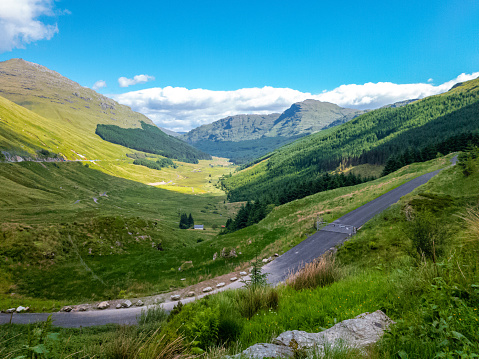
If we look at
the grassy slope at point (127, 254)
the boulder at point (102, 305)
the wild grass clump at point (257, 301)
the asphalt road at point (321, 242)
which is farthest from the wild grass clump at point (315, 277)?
the boulder at point (102, 305)

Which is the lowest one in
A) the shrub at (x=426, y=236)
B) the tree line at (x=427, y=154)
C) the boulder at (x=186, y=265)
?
the boulder at (x=186, y=265)

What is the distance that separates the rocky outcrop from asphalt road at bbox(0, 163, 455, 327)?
853cm

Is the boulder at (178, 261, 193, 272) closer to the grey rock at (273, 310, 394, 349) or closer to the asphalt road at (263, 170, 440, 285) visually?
the asphalt road at (263, 170, 440, 285)

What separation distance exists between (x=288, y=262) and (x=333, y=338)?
21568 millimetres

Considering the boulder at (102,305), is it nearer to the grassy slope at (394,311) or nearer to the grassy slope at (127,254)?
the grassy slope at (127,254)

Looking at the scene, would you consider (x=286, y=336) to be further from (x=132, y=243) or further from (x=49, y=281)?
(x=132, y=243)

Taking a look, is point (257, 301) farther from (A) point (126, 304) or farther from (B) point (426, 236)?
(A) point (126, 304)

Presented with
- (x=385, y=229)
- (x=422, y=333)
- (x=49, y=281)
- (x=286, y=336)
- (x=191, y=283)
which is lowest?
(x=191, y=283)

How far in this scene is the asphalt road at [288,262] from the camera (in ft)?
65.5

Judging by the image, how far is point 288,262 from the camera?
82.1ft

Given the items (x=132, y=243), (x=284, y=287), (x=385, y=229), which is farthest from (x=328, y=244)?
(x=132, y=243)

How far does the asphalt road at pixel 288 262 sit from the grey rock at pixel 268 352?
9.51m

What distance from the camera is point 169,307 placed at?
21.8 metres

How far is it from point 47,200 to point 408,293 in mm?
135603
